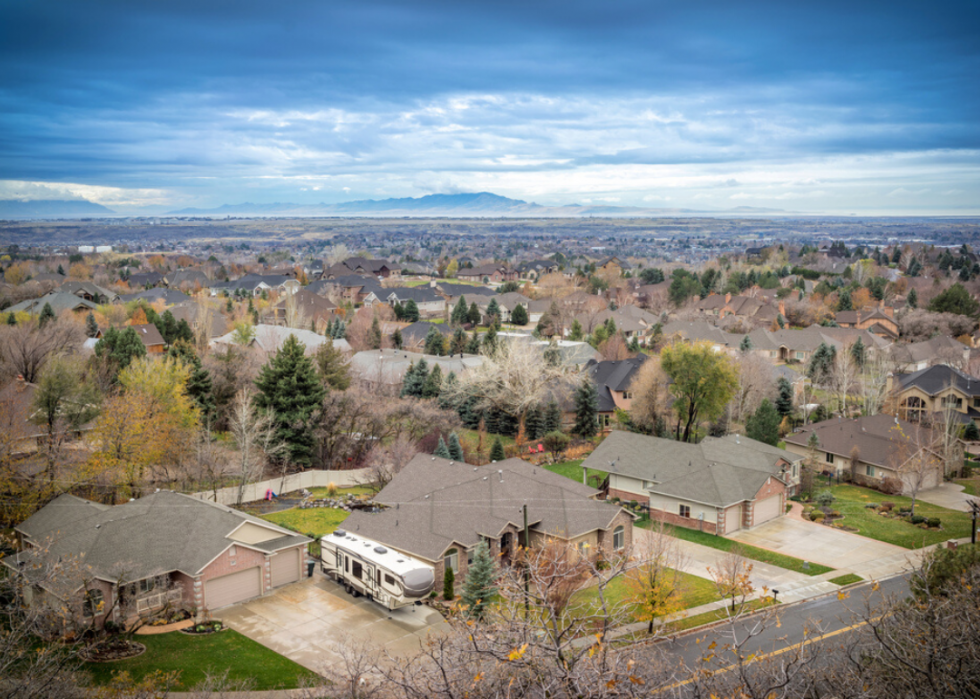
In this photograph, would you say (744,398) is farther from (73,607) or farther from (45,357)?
(45,357)

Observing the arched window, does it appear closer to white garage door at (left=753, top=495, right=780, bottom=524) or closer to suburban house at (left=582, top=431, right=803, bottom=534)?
suburban house at (left=582, top=431, right=803, bottom=534)

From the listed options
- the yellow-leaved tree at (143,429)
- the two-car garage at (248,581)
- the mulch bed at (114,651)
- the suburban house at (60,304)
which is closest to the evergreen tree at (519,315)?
the suburban house at (60,304)

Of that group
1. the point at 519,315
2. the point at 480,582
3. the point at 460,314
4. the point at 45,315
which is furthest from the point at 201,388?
the point at 519,315

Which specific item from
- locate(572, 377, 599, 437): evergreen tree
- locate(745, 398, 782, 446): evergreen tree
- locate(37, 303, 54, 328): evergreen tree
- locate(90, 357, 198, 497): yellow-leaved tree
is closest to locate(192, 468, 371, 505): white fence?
locate(90, 357, 198, 497): yellow-leaved tree

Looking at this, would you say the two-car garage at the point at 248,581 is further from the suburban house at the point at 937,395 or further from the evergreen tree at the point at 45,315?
the evergreen tree at the point at 45,315

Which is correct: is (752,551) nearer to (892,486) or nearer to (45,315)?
(892,486)
